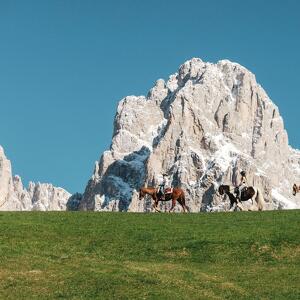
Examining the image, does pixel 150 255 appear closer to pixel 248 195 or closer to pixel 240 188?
pixel 248 195

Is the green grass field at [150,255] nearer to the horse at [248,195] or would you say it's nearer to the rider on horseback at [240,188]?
the horse at [248,195]

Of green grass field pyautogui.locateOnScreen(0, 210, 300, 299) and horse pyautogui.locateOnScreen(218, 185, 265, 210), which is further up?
horse pyautogui.locateOnScreen(218, 185, 265, 210)

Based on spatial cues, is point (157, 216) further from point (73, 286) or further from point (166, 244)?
point (73, 286)

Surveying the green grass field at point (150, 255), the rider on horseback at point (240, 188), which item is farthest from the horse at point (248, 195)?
the green grass field at point (150, 255)

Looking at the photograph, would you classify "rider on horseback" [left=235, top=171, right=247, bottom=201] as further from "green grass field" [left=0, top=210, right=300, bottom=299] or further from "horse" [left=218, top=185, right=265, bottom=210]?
"green grass field" [left=0, top=210, right=300, bottom=299]

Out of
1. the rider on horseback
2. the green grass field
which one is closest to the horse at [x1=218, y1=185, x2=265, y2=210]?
the rider on horseback

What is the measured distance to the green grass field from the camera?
32875 millimetres

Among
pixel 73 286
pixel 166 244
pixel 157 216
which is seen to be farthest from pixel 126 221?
pixel 73 286

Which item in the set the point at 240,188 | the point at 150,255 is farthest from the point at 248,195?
the point at 150,255

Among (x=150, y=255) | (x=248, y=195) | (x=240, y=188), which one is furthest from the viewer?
(x=240, y=188)

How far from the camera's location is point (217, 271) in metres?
37.1

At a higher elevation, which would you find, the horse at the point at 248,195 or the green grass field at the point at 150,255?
the horse at the point at 248,195

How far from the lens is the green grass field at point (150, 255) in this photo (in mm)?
32875

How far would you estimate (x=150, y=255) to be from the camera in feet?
134
